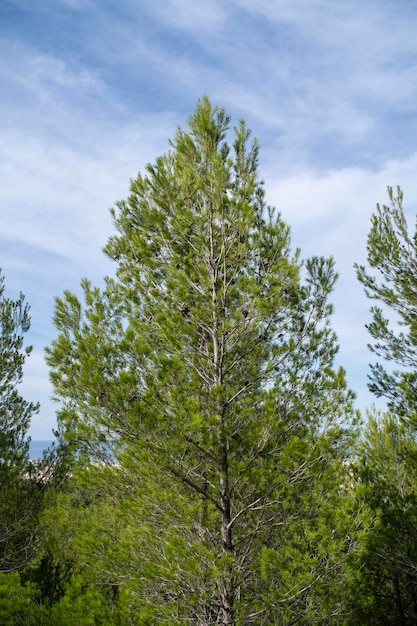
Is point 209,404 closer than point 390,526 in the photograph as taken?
Yes

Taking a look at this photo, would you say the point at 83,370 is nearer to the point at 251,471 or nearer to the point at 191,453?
the point at 191,453

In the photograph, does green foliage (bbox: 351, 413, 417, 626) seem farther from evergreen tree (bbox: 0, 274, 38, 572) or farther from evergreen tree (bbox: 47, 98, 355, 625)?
evergreen tree (bbox: 0, 274, 38, 572)

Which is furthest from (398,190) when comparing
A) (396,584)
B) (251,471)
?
(396,584)

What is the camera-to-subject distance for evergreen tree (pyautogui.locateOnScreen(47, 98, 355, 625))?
5.50m

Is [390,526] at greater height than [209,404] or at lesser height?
lesser

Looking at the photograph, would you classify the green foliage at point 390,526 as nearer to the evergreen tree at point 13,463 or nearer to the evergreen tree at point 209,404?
the evergreen tree at point 209,404

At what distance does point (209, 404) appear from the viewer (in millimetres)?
6141

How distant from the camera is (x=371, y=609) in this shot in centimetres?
905

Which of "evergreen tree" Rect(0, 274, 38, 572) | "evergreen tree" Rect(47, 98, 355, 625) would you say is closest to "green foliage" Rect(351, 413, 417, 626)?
"evergreen tree" Rect(47, 98, 355, 625)

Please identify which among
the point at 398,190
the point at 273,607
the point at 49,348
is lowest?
the point at 273,607

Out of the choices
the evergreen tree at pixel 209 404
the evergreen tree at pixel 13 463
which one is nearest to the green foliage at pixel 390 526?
the evergreen tree at pixel 209 404

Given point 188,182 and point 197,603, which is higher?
point 188,182

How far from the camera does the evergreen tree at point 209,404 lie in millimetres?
5500

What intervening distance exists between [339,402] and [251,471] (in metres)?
1.44
